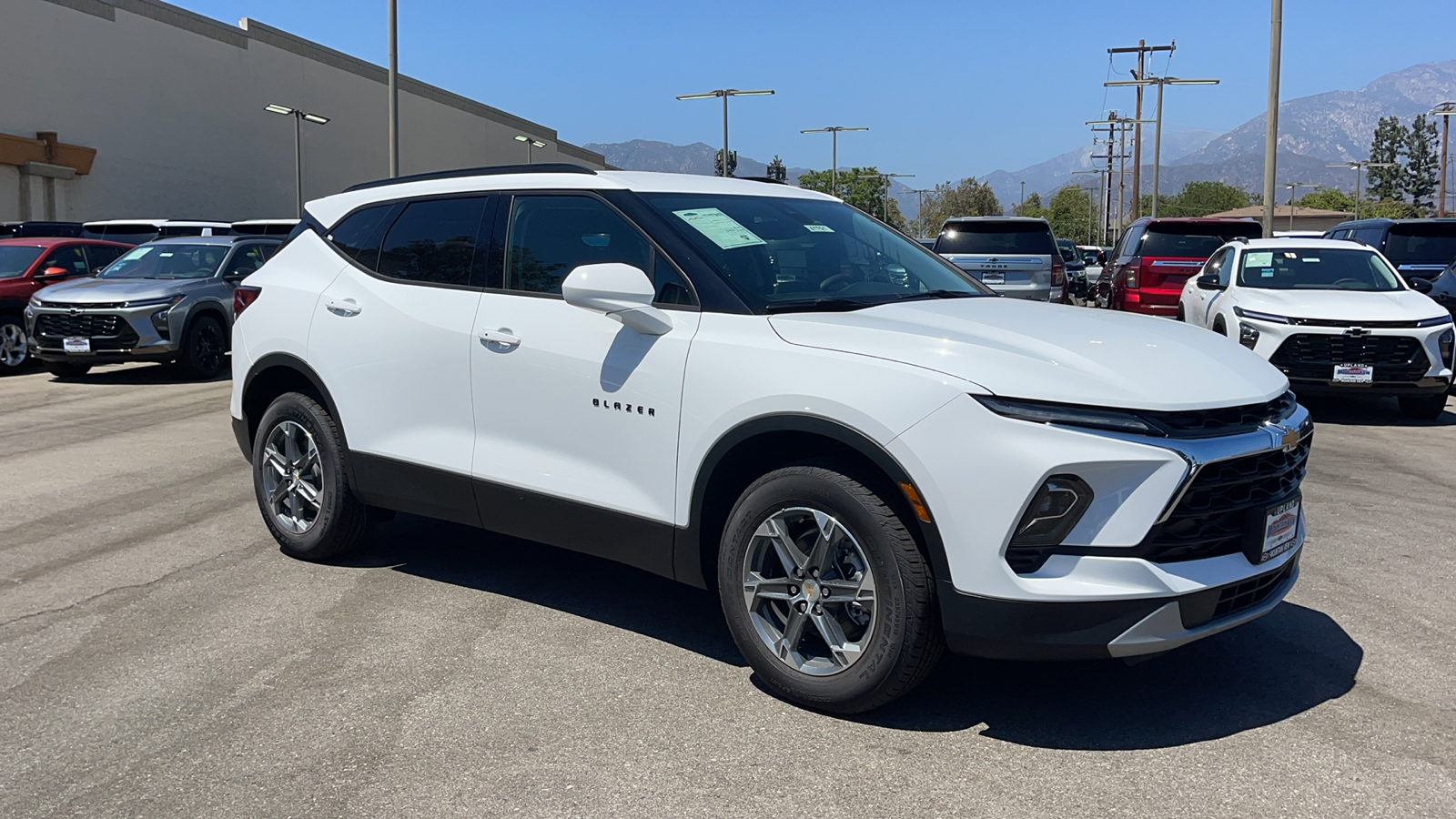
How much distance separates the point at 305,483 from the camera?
18.8ft

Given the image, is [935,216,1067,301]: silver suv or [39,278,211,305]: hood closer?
[39,278,211,305]: hood

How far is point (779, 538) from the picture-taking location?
389 cm

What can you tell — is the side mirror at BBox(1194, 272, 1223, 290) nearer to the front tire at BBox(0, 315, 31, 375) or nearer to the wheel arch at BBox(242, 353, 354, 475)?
the wheel arch at BBox(242, 353, 354, 475)

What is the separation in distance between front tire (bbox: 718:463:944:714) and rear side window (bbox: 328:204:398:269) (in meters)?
2.48

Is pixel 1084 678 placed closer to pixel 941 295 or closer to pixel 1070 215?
pixel 941 295

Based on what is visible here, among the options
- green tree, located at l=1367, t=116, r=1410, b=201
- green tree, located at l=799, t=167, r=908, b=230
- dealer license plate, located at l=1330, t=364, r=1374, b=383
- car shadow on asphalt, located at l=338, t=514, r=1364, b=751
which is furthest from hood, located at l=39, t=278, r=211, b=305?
green tree, located at l=1367, t=116, r=1410, b=201

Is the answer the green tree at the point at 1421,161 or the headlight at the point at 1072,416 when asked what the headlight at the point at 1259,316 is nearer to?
the headlight at the point at 1072,416

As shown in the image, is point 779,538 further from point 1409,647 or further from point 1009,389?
point 1409,647

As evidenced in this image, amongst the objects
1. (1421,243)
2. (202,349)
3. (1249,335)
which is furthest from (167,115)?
(1249,335)

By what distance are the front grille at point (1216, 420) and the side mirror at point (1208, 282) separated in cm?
846

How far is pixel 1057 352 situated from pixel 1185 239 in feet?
42.5

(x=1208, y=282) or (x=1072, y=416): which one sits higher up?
(x=1208, y=282)

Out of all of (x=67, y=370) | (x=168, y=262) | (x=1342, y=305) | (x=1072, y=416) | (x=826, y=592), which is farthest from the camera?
(x=168, y=262)

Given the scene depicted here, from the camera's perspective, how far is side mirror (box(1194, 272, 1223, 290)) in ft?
38.3
